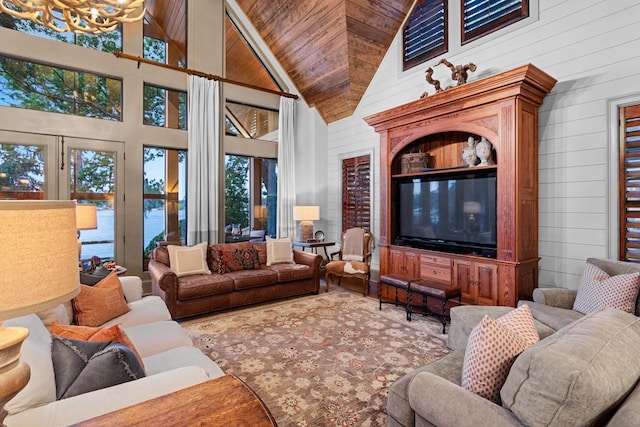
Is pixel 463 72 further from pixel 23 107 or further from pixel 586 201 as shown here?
pixel 23 107

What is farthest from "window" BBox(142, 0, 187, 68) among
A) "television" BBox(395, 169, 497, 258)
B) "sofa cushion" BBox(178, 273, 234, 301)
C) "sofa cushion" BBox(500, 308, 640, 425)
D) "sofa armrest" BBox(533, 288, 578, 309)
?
"sofa cushion" BBox(500, 308, 640, 425)

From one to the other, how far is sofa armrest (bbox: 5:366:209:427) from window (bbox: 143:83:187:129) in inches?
187

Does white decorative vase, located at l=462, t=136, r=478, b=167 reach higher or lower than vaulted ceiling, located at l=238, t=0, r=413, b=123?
lower

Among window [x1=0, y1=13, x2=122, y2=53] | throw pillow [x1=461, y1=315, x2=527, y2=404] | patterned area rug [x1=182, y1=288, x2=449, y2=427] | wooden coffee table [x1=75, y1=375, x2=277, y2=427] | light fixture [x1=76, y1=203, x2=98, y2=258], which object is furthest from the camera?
window [x1=0, y1=13, x2=122, y2=53]

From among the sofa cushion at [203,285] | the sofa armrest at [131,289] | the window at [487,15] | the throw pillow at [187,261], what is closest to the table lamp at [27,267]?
the sofa armrest at [131,289]

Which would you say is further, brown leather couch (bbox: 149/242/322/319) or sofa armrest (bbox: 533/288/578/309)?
brown leather couch (bbox: 149/242/322/319)

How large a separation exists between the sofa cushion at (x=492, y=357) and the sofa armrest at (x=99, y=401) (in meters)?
1.20

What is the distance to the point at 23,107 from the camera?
4320 mm

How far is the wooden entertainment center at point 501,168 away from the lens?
3410mm

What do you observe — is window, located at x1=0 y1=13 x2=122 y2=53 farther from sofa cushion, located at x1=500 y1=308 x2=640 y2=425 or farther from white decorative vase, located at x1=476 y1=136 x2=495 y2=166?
sofa cushion, located at x1=500 y1=308 x2=640 y2=425

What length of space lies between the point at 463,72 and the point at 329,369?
3.61 meters

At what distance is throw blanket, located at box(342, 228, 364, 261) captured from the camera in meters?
5.29

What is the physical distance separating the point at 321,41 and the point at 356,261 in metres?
3.60

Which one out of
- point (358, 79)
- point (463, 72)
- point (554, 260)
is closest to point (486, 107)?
point (463, 72)
